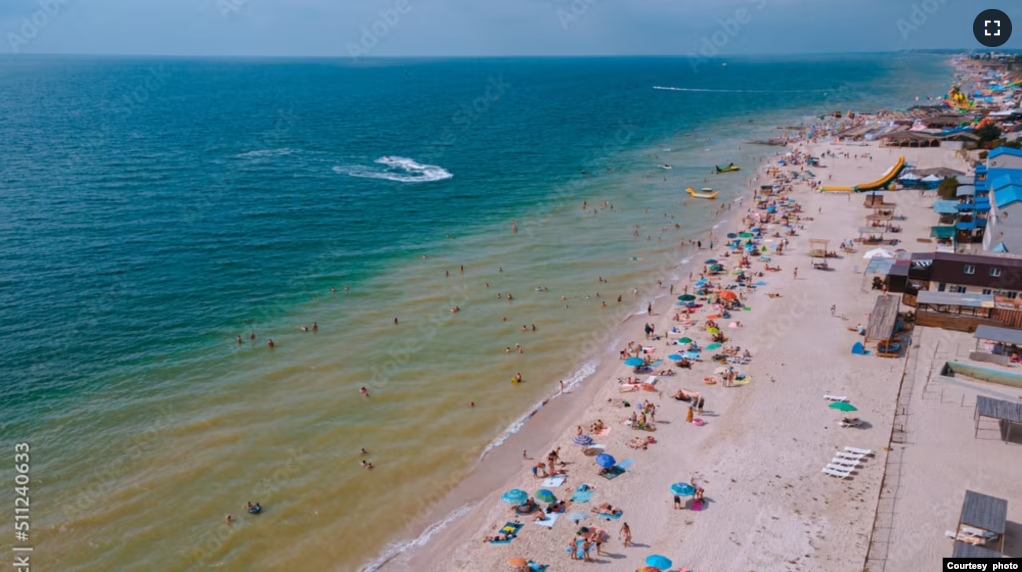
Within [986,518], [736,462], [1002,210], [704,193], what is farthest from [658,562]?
[704,193]

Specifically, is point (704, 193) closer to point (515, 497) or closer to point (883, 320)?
point (883, 320)

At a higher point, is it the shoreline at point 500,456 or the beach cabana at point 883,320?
the beach cabana at point 883,320

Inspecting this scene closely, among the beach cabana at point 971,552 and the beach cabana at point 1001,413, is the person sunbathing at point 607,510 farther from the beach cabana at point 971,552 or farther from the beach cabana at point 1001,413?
the beach cabana at point 1001,413

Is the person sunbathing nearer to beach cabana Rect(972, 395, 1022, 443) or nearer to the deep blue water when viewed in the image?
beach cabana Rect(972, 395, 1022, 443)

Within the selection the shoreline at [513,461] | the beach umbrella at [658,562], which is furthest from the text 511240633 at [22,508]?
the beach umbrella at [658,562]

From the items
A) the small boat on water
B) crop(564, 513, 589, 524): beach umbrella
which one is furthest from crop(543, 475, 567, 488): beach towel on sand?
the small boat on water

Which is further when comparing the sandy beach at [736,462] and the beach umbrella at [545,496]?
the beach umbrella at [545,496]
